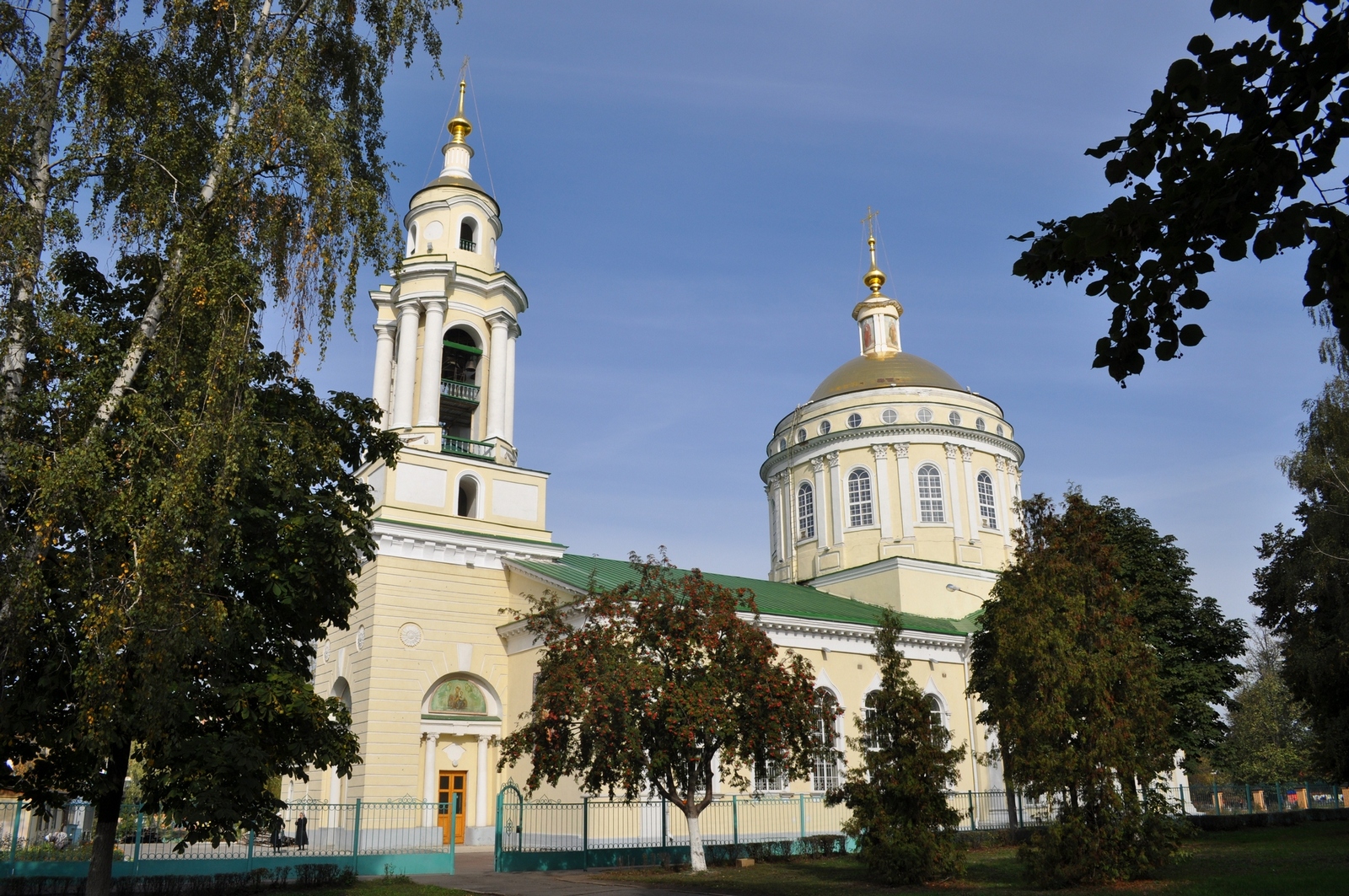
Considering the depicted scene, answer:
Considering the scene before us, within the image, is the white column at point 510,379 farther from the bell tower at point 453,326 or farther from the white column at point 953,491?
the white column at point 953,491

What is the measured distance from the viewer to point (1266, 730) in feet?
187

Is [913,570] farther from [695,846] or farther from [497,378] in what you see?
[695,846]

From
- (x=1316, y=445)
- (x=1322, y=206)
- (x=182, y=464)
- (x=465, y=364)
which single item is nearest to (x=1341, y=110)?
(x=1322, y=206)

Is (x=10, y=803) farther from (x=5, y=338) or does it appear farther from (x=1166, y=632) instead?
(x=1166, y=632)

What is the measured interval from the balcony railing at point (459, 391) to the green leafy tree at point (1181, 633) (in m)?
20.4

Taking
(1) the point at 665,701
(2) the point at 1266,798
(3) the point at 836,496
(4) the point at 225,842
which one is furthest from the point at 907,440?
(4) the point at 225,842

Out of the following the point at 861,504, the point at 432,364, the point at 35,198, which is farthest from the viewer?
the point at 861,504

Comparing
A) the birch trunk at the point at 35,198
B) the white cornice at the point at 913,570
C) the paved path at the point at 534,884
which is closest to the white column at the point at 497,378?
the paved path at the point at 534,884

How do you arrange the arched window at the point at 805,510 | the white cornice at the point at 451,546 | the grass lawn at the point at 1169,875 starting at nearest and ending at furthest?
the grass lawn at the point at 1169,875, the white cornice at the point at 451,546, the arched window at the point at 805,510

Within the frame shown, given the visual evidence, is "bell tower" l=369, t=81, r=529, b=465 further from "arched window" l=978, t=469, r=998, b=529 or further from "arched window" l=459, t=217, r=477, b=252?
"arched window" l=978, t=469, r=998, b=529

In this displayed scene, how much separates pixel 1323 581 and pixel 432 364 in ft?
77.3

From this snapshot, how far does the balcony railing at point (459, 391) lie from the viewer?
31.0 meters

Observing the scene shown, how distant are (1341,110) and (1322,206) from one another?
0.55 m

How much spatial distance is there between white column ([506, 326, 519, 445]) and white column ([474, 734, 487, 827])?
9.05m
